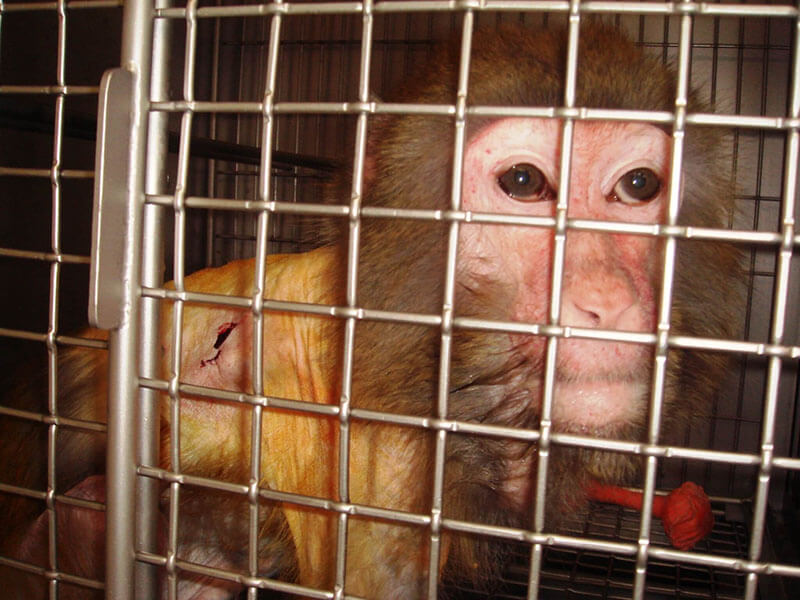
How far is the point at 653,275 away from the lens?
1.11 meters

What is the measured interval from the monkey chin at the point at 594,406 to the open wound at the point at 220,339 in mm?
675

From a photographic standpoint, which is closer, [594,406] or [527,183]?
[594,406]

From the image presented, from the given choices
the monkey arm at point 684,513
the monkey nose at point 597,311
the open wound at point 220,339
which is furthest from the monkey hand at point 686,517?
the open wound at point 220,339

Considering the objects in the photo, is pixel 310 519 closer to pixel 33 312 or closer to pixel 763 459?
pixel 763 459

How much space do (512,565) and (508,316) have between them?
3.74ft

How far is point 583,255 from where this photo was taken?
3.30 feet

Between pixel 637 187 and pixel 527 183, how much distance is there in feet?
0.71

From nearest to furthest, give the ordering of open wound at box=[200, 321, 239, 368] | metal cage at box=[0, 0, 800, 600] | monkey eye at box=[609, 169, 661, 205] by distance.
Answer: metal cage at box=[0, 0, 800, 600] → monkey eye at box=[609, 169, 661, 205] → open wound at box=[200, 321, 239, 368]

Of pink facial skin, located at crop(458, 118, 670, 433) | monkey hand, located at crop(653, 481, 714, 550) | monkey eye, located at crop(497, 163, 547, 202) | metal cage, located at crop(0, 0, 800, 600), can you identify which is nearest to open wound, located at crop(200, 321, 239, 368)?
metal cage, located at crop(0, 0, 800, 600)

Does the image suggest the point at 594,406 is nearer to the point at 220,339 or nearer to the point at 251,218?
the point at 220,339

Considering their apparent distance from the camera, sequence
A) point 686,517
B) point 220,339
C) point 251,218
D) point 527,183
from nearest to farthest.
Result: point 527,183 < point 220,339 < point 686,517 < point 251,218

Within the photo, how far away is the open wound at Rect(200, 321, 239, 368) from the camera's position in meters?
1.36

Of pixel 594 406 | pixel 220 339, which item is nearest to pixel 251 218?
pixel 220 339

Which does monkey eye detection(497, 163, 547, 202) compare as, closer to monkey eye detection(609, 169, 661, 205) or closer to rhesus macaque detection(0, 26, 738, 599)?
rhesus macaque detection(0, 26, 738, 599)
